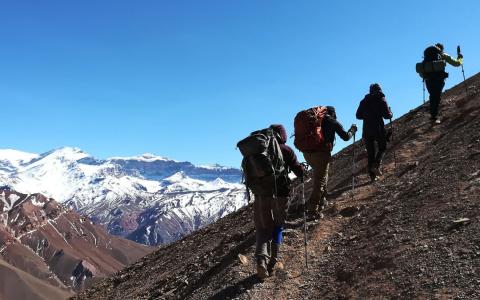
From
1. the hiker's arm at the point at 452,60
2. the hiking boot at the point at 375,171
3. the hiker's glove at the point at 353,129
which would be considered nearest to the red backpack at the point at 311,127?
the hiker's glove at the point at 353,129

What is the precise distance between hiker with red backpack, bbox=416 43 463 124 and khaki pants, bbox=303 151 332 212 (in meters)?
9.05

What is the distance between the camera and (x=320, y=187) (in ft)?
52.2

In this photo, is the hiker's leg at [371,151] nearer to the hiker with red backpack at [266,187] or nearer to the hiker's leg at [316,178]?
the hiker's leg at [316,178]

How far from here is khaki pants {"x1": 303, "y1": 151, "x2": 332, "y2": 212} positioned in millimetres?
15562

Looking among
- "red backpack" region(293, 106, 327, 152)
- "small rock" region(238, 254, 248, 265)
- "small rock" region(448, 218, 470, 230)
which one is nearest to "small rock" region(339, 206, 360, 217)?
"red backpack" region(293, 106, 327, 152)

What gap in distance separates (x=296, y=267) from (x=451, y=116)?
1347cm

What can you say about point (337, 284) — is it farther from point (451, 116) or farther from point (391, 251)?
point (451, 116)

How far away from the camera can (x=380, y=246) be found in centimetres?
1224

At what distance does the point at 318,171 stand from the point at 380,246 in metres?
3.95

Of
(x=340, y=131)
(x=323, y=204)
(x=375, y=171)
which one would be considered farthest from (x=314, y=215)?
(x=375, y=171)

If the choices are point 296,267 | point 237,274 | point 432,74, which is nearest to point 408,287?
point 296,267

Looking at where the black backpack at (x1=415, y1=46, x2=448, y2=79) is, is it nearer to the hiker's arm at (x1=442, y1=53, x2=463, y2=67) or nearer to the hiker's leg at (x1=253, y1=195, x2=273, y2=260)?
the hiker's arm at (x1=442, y1=53, x2=463, y2=67)

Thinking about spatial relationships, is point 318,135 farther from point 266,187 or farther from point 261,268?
point 261,268

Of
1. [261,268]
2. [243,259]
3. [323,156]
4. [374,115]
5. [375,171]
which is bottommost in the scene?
[261,268]
